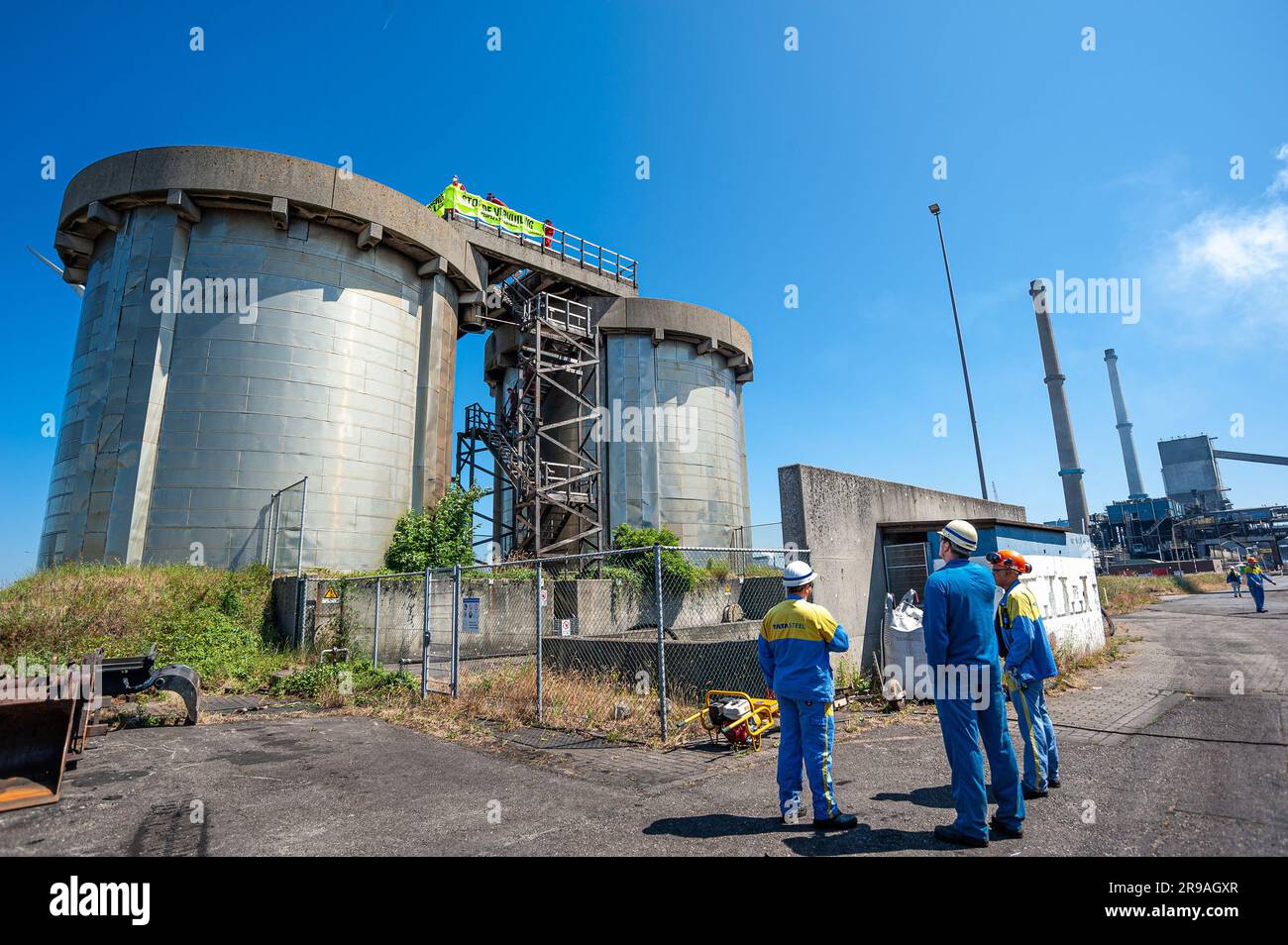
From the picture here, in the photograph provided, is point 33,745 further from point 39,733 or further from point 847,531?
point 847,531

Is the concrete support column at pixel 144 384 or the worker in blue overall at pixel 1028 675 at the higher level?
the concrete support column at pixel 144 384

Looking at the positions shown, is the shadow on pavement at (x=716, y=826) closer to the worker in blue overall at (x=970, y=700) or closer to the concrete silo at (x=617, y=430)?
the worker in blue overall at (x=970, y=700)

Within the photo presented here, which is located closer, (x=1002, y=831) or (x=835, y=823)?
(x=1002, y=831)

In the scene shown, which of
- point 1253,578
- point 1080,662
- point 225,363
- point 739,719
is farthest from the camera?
point 1253,578

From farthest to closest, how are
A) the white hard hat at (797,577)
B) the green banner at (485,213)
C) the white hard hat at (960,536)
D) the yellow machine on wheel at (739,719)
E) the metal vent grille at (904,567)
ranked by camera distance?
the green banner at (485,213), the metal vent grille at (904,567), the yellow machine on wheel at (739,719), the white hard hat at (797,577), the white hard hat at (960,536)

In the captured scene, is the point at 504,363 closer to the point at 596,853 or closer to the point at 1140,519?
the point at 596,853

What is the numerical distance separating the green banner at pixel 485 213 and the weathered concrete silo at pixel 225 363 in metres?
4.16

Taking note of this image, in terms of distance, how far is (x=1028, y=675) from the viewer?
17.2 feet

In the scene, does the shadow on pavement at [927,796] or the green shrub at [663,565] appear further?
the green shrub at [663,565]

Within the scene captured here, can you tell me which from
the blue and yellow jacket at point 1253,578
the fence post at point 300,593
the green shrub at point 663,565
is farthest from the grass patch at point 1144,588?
the fence post at point 300,593

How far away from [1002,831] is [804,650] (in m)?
1.80

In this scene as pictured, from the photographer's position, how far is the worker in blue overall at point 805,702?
4703mm

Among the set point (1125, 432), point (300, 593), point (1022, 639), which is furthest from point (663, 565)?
point (1125, 432)
